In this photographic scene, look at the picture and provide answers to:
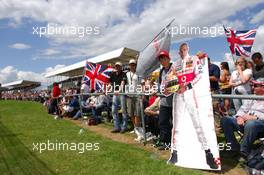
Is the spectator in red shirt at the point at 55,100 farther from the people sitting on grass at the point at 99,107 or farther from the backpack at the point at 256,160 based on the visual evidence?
the backpack at the point at 256,160

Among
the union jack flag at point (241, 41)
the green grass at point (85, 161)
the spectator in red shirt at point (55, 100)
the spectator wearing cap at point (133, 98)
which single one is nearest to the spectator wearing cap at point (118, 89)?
the spectator wearing cap at point (133, 98)

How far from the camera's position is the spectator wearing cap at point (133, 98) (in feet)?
30.2

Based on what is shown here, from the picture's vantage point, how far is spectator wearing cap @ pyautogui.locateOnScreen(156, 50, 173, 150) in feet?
23.7

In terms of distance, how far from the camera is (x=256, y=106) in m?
5.73

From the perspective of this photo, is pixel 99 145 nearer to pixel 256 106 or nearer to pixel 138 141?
pixel 138 141

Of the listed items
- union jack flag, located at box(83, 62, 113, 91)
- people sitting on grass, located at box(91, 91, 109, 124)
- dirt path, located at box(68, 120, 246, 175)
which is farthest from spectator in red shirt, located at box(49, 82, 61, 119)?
dirt path, located at box(68, 120, 246, 175)

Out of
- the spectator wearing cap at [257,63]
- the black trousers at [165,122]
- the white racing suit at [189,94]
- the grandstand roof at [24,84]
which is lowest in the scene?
the black trousers at [165,122]

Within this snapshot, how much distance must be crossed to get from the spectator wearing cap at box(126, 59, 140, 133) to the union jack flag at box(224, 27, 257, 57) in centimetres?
306

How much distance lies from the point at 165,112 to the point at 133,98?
8.01 ft

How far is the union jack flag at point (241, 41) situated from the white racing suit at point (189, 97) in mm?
4269

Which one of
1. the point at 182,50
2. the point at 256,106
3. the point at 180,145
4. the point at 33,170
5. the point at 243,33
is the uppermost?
the point at 243,33

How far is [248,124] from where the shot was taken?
539 centimetres

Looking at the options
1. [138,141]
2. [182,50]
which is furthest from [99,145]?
[182,50]

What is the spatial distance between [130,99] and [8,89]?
86.8m
